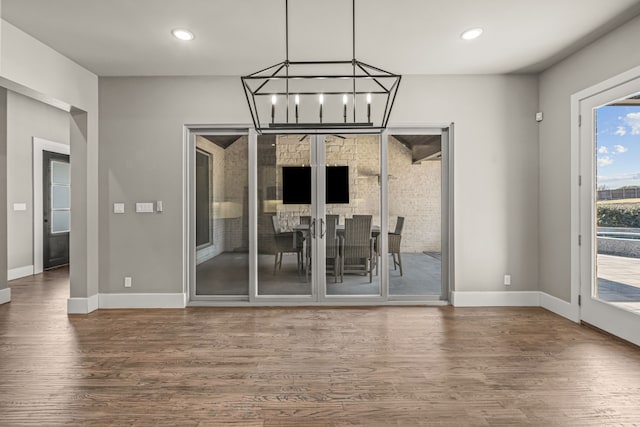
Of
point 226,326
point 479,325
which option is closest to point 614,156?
point 479,325

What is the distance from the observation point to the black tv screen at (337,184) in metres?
4.56

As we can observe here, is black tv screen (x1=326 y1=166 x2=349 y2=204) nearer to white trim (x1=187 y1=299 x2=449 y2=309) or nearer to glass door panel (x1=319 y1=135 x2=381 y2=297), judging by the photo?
glass door panel (x1=319 y1=135 x2=381 y2=297)

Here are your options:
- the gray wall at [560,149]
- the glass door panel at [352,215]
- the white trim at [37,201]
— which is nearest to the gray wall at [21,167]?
the white trim at [37,201]

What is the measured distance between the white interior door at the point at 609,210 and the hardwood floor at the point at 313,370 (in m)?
0.28

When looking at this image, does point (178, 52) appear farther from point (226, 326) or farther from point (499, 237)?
point (499, 237)

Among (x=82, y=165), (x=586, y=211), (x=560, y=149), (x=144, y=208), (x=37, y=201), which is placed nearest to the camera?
(x=586, y=211)

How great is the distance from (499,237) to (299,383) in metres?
3.14

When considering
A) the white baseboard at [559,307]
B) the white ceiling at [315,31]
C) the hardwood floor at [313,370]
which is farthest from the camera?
the white baseboard at [559,307]

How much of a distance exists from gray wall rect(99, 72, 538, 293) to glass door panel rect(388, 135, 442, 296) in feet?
0.86

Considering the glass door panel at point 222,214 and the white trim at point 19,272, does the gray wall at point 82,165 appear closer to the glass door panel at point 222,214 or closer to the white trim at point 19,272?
the glass door panel at point 222,214

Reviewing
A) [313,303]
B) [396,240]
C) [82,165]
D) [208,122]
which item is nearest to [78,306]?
[82,165]

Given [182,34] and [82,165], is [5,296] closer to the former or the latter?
[82,165]

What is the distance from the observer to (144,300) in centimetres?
448

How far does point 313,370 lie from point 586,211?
3121mm
